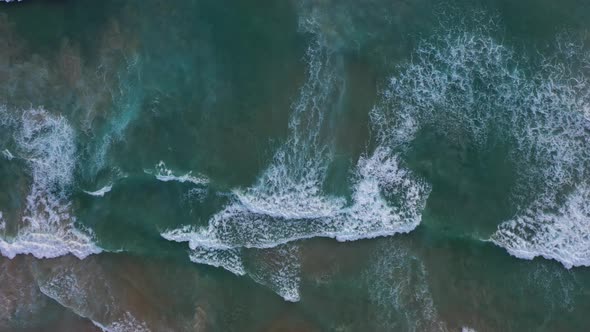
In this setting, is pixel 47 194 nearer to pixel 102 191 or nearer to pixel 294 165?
pixel 102 191

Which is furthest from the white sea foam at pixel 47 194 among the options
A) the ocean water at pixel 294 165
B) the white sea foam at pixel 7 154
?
the white sea foam at pixel 7 154

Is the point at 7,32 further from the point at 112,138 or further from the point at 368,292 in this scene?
the point at 368,292

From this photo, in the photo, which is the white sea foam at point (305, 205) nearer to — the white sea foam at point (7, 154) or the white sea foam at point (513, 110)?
the white sea foam at point (513, 110)

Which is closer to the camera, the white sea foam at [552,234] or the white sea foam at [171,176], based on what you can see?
the white sea foam at [552,234]

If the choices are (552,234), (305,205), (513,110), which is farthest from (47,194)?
(552,234)

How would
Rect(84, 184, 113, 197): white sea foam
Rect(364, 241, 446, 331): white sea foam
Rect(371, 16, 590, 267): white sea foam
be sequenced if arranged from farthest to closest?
Rect(84, 184, 113, 197): white sea foam → Rect(371, 16, 590, 267): white sea foam → Rect(364, 241, 446, 331): white sea foam

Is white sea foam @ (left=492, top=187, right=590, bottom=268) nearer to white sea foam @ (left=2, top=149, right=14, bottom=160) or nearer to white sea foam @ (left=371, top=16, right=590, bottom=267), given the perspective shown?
white sea foam @ (left=371, top=16, right=590, bottom=267)

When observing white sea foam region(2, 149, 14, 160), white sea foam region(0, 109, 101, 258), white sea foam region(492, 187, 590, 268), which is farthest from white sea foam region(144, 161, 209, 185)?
white sea foam region(492, 187, 590, 268)
